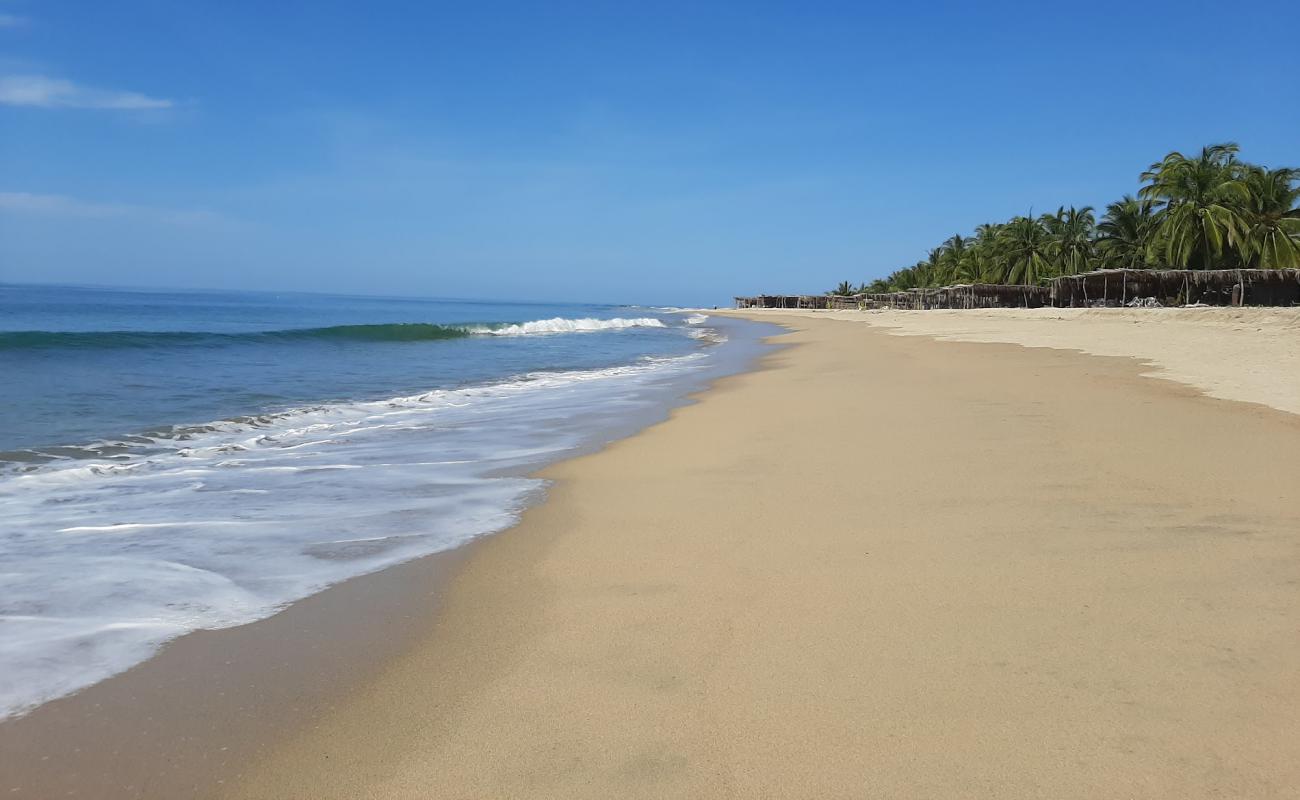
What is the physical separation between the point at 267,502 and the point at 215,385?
30.3 ft

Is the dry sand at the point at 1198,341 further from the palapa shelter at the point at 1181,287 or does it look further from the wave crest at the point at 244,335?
the wave crest at the point at 244,335

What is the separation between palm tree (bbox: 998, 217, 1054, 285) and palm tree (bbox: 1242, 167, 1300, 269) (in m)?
15.2

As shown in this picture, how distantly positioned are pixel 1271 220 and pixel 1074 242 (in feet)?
50.9

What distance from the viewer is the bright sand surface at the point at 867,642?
2041mm

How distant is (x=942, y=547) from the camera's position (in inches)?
147

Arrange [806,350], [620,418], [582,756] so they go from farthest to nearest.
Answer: [806,350] → [620,418] → [582,756]

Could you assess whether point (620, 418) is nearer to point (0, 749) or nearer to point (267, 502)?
point (267, 502)

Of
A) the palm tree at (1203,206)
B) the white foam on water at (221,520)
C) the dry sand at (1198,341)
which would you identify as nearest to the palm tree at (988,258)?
the palm tree at (1203,206)

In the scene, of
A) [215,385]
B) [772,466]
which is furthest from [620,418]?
[215,385]

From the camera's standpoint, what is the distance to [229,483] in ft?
19.0

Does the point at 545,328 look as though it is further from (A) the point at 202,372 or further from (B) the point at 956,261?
(B) the point at 956,261

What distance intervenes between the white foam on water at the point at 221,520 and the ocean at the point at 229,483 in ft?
0.05

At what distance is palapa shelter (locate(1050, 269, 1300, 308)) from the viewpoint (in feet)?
101

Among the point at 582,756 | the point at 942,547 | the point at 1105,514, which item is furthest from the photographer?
the point at 1105,514
